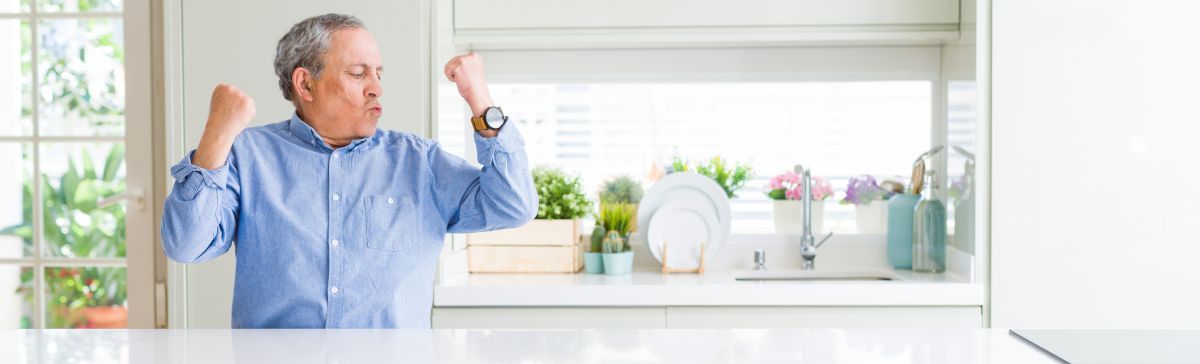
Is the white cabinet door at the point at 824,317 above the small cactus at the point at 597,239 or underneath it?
underneath

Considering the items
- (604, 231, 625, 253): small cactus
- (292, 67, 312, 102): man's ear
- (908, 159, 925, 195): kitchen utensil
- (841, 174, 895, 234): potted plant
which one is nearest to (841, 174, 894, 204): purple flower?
(841, 174, 895, 234): potted plant

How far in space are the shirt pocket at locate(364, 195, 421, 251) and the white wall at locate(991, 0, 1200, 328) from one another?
4.81ft

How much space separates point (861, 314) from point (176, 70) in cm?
179

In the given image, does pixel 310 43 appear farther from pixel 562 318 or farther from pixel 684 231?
pixel 684 231

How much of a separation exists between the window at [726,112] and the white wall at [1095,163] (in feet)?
1.98

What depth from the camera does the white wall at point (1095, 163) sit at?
2375mm

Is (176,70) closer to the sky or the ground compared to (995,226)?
closer to the sky

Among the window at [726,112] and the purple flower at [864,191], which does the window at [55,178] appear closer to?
the window at [726,112]

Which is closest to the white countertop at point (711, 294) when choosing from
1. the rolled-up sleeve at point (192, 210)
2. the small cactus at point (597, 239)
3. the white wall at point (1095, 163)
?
the white wall at point (1095, 163)

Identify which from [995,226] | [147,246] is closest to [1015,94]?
[995,226]

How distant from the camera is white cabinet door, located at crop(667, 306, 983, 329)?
95.8 inches

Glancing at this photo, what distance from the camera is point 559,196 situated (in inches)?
112

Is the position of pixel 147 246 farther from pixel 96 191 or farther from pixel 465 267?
pixel 465 267

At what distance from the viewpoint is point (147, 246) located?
8.58 feet
